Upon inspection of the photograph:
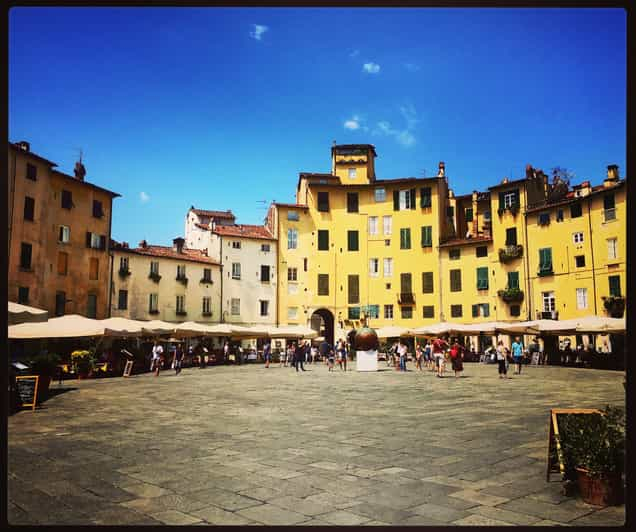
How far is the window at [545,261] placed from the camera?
1390 inches

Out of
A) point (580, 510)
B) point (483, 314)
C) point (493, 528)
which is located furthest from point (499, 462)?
point (483, 314)

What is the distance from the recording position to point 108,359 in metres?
22.3

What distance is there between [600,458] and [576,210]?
107 feet

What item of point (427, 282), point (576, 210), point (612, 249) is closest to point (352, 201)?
point (427, 282)

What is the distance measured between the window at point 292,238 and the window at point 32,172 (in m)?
19.9

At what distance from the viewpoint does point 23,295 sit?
92.8ft

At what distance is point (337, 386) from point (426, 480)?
38.4 feet

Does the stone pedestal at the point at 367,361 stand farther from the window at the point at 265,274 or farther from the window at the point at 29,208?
the window at the point at 265,274

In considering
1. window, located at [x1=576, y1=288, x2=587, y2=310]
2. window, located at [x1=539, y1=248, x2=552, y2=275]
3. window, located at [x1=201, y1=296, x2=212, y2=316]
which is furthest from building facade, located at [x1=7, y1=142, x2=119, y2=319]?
window, located at [x1=576, y1=288, x2=587, y2=310]

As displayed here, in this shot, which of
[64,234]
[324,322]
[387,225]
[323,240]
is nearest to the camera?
[64,234]

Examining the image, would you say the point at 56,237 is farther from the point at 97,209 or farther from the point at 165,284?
the point at 165,284

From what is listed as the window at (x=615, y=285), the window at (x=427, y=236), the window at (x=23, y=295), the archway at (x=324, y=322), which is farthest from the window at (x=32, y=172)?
the window at (x=615, y=285)

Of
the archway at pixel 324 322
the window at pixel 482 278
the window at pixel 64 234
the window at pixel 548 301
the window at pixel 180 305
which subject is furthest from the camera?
the archway at pixel 324 322

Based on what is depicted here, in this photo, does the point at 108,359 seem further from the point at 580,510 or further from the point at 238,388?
the point at 580,510
